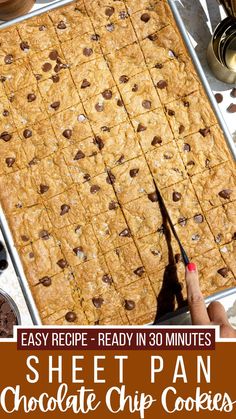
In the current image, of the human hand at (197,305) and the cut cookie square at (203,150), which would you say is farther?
the cut cookie square at (203,150)

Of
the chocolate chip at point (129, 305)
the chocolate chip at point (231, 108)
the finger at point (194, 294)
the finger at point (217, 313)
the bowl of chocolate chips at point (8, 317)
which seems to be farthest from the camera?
the chocolate chip at point (231, 108)

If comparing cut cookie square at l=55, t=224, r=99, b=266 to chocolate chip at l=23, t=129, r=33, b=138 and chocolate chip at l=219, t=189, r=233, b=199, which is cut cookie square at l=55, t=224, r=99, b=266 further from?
chocolate chip at l=219, t=189, r=233, b=199

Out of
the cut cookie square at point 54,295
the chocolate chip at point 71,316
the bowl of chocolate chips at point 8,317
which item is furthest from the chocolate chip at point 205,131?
the bowl of chocolate chips at point 8,317

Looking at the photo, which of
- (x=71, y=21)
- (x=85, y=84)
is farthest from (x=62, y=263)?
(x=71, y=21)

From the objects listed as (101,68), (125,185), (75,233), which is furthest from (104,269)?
(101,68)

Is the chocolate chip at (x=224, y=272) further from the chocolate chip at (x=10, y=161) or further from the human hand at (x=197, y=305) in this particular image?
the chocolate chip at (x=10, y=161)
